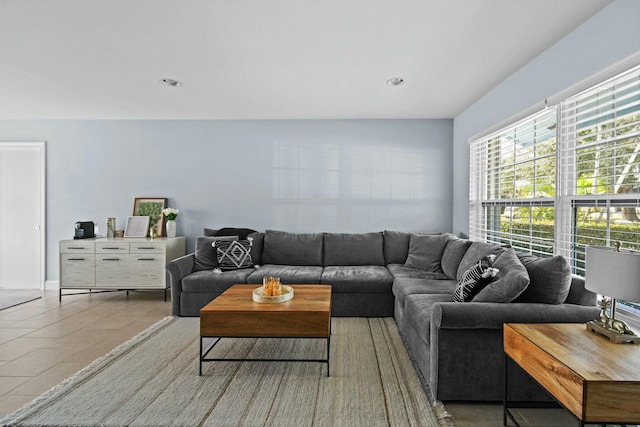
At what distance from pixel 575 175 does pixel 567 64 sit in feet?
2.71

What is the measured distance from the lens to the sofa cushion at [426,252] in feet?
13.1

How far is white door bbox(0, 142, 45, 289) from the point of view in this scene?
5059 mm

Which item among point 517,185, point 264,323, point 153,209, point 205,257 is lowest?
point 264,323

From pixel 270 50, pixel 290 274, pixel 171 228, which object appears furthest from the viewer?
pixel 171 228

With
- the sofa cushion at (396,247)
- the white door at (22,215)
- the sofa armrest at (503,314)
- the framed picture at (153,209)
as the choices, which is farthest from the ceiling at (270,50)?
the sofa armrest at (503,314)

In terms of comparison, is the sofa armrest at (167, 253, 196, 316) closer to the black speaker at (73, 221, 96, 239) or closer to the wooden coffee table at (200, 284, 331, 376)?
the wooden coffee table at (200, 284, 331, 376)

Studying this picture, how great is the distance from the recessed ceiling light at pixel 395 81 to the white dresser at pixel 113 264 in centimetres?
340

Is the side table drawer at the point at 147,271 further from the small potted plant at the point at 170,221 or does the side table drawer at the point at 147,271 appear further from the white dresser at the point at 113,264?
the small potted plant at the point at 170,221

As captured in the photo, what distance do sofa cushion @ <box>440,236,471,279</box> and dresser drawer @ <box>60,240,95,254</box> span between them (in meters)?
4.42

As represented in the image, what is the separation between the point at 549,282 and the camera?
2.20 meters

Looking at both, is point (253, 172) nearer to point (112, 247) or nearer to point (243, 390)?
point (112, 247)

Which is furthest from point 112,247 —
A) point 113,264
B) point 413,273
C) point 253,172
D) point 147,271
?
point 413,273

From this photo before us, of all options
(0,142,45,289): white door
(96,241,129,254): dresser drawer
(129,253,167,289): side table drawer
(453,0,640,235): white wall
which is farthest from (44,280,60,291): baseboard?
(453,0,640,235): white wall

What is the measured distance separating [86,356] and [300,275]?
6.75ft
